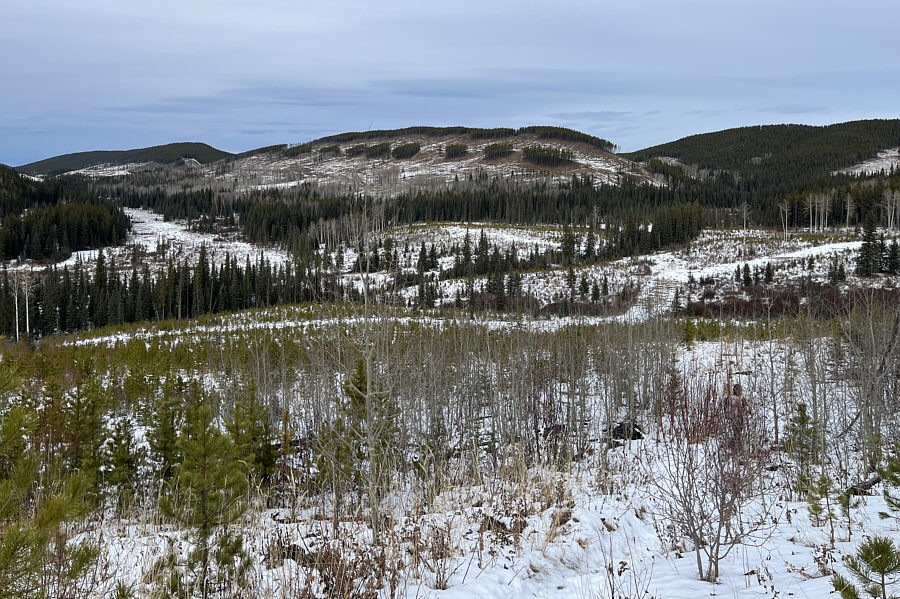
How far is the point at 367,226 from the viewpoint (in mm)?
8648

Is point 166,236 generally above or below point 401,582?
above

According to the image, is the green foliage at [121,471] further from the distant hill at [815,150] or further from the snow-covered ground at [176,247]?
the distant hill at [815,150]

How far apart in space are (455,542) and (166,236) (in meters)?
130

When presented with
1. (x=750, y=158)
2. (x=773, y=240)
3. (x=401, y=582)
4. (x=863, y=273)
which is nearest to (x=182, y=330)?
(x=401, y=582)

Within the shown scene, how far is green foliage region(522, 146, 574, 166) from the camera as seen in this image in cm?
18250

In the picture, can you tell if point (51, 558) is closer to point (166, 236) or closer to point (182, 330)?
point (182, 330)

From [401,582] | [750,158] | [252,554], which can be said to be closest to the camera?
[401,582]

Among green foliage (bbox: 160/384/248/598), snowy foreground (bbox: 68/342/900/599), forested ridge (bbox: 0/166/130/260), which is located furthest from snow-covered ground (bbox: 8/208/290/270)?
green foliage (bbox: 160/384/248/598)

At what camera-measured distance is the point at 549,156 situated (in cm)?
18438

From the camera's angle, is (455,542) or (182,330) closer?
(455,542)

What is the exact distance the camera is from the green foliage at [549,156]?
182m

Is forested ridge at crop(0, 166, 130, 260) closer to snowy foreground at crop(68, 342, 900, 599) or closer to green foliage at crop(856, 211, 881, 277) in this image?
snowy foreground at crop(68, 342, 900, 599)

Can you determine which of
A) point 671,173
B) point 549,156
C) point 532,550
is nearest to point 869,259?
point 532,550

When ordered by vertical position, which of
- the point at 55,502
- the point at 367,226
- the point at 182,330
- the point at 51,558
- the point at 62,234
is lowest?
the point at 182,330
